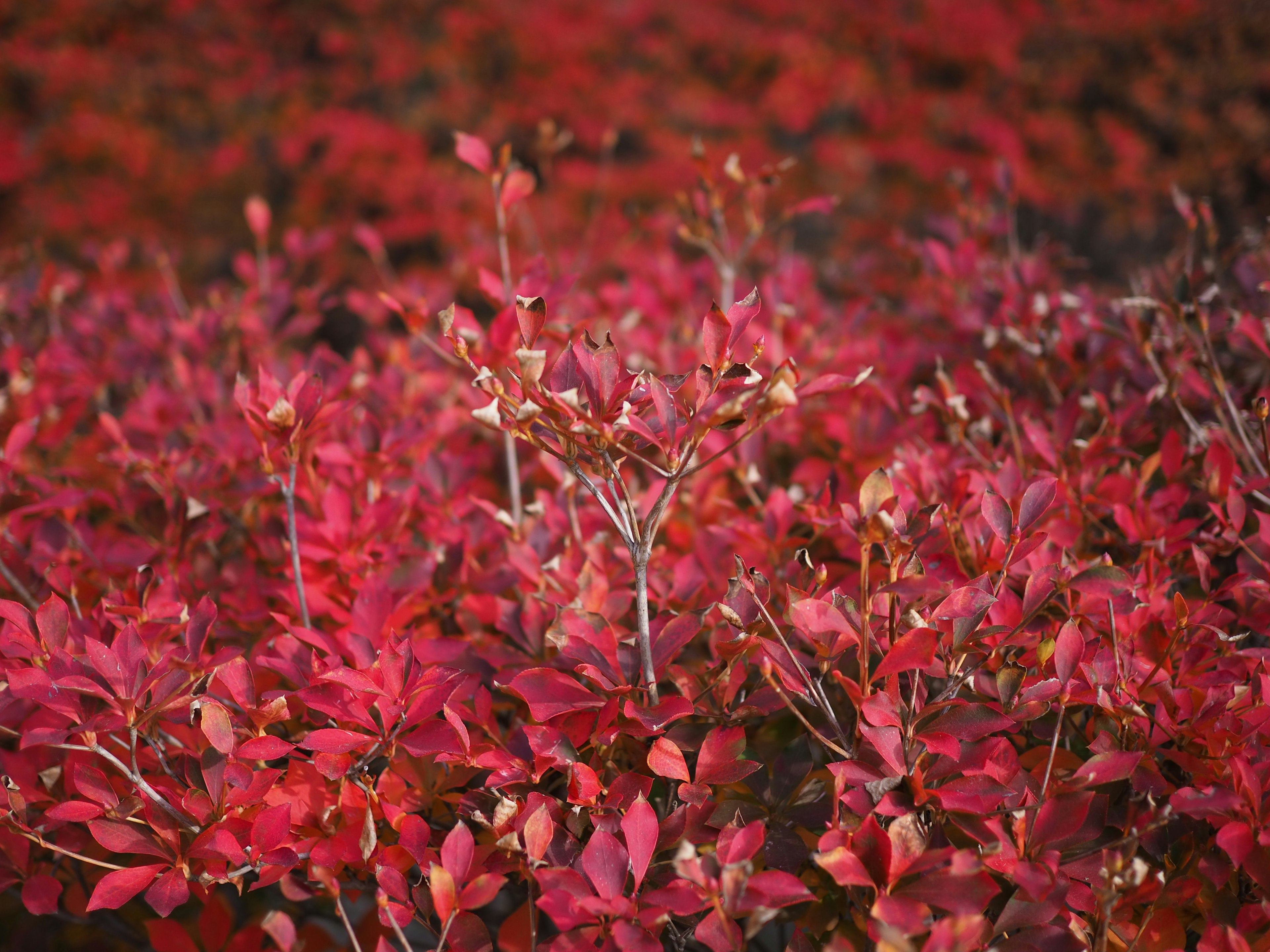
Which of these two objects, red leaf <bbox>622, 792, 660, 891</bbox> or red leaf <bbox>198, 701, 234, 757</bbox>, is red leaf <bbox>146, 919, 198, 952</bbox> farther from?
red leaf <bbox>622, 792, 660, 891</bbox>

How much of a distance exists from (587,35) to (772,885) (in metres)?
5.90

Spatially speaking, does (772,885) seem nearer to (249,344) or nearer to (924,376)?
(924,376)

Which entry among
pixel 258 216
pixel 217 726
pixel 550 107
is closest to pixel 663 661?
pixel 217 726

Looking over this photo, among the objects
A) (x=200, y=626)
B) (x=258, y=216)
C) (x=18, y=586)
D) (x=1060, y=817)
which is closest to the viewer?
(x=1060, y=817)

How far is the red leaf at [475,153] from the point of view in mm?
1529

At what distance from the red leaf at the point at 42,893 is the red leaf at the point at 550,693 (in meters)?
0.71

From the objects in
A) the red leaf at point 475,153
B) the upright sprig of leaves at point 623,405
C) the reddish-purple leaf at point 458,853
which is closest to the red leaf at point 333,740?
the reddish-purple leaf at point 458,853

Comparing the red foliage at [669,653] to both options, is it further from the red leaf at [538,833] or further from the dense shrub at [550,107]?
the dense shrub at [550,107]

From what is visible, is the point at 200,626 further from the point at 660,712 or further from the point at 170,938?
the point at 660,712

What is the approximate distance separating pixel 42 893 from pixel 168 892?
271 mm

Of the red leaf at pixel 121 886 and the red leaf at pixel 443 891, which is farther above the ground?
the red leaf at pixel 443 891

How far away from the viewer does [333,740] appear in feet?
3.30

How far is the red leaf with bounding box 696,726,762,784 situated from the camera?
40.3 inches

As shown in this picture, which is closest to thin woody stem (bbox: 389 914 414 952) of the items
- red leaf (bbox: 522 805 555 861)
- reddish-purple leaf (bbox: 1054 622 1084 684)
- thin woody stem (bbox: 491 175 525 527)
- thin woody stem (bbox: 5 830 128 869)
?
red leaf (bbox: 522 805 555 861)
